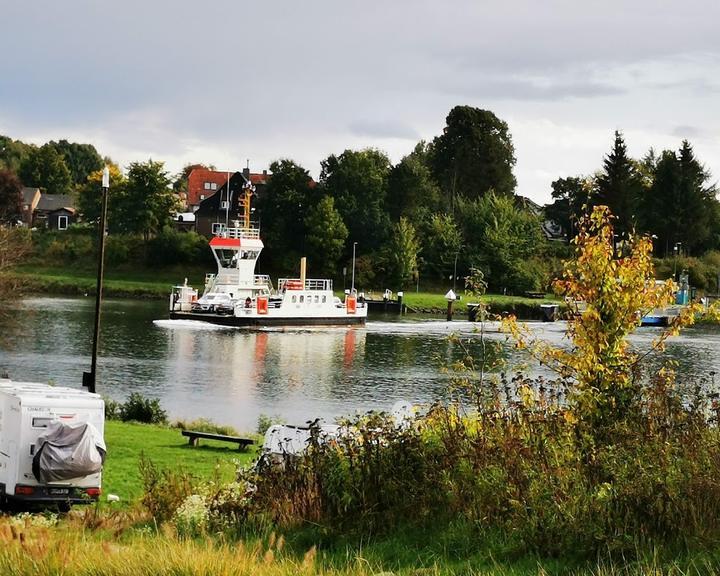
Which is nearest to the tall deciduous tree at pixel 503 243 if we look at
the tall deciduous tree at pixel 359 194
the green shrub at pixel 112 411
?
the tall deciduous tree at pixel 359 194

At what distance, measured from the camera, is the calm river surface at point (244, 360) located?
1467 inches

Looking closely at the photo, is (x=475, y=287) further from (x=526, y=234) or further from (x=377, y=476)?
(x=526, y=234)

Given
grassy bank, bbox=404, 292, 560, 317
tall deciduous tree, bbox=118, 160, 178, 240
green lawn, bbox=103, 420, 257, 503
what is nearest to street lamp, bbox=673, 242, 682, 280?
grassy bank, bbox=404, 292, 560, 317

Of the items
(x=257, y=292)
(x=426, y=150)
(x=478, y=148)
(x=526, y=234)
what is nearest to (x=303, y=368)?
(x=257, y=292)

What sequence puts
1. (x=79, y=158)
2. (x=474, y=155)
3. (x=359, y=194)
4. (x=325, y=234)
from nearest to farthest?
1. (x=325, y=234)
2. (x=359, y=194)
3. (x=474, y=155)
4. (x=79, y=158)

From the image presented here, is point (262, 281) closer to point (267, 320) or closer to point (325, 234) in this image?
point (267, 320)

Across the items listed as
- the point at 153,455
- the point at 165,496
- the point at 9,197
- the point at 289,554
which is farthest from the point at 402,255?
the point at 289,554

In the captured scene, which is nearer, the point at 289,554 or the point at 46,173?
the point at 289,554

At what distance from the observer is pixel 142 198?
10075cm

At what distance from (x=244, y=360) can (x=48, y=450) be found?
113ft

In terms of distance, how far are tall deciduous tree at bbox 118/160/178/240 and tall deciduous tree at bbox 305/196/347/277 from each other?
1548 centimetres

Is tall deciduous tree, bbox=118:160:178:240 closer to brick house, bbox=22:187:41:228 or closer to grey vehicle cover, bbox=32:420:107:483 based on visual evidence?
brick house, bbox=22:187:41:228

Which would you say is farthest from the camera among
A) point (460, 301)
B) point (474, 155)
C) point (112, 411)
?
point (474, 155)

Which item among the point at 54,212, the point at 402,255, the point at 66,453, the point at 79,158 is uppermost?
the point at 79,158
